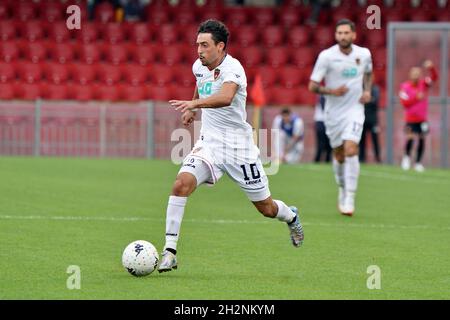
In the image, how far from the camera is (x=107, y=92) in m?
28.3

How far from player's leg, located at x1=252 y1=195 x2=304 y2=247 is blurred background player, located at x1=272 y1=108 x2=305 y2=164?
1586 centimetres

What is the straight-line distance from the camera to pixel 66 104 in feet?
84.4

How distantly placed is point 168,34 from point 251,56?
2121mm

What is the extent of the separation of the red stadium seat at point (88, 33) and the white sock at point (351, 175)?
16.0m

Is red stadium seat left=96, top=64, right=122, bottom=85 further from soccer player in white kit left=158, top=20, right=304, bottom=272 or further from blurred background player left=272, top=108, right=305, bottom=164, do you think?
soccer player in white kit left=158, top=20, right=304, bottom=272

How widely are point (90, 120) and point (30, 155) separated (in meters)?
1.51

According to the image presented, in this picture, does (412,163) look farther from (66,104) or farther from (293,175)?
(66,104)

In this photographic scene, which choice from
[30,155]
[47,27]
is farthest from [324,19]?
[30,155]

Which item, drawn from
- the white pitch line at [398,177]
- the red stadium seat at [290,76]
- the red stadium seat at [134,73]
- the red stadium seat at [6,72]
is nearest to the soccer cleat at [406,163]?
the white pitch line at [398,177]

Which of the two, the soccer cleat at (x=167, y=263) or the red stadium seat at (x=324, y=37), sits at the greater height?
the red stadium seat at (x=324, y=37)

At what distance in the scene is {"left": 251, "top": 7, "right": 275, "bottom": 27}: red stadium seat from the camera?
30.2 m

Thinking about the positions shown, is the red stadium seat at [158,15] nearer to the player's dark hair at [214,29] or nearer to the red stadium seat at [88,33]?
the red stadium seat at [88,33]

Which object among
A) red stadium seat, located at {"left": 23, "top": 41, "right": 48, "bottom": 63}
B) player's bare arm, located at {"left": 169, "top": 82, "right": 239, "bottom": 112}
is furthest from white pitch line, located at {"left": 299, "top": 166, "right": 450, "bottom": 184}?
player's bare arm, located at {"left": 169, "top": 82, "right": 239, "bottom": 112}

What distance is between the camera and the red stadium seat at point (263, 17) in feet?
99.1
